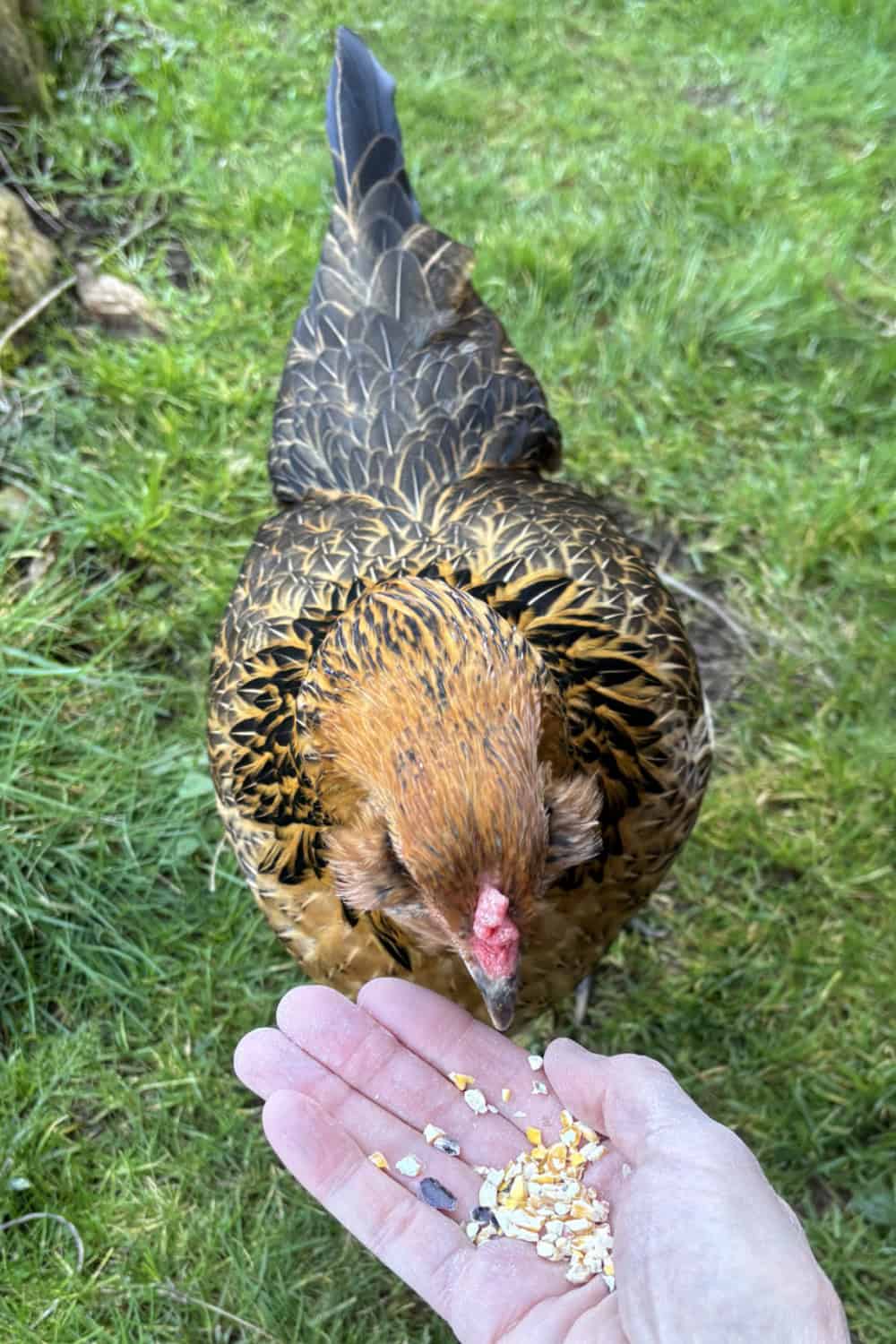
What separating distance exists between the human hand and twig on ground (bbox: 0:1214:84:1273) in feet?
3.17

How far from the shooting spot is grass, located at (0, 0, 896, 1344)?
2928mm

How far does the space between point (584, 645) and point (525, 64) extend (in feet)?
13.4

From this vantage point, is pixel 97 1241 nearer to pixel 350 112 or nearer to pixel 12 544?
pixel 12 544

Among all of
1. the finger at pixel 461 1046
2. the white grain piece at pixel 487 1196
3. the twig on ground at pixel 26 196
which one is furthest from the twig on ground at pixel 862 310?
the white grain piece at pixel 487 1196

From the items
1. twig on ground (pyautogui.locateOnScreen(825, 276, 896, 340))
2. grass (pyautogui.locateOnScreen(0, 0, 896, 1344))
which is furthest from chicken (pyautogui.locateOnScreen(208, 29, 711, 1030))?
twig on ground (pyautogui.locateOnScreen(825, 276, 896, 340))

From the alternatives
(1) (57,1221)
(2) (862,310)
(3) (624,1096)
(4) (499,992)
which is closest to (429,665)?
(4) (499,992)

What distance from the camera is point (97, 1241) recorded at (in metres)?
2.87

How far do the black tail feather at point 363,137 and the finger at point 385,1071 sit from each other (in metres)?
2.09

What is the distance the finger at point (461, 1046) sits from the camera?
2301mm

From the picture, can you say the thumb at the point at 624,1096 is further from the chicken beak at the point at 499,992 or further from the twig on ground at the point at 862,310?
the twig on ground at the point at 862,310

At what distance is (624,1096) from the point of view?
6.85 feet

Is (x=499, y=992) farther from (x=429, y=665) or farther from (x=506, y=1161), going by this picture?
(x=506, y=1161)

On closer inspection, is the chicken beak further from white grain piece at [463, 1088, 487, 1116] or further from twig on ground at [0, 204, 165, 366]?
twig on ground at [0, 204, 165, 366]

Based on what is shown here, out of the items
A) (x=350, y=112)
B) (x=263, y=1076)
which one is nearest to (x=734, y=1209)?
(x=263, y=1076)
